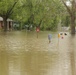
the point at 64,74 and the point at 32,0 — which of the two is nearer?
the point at 64,74

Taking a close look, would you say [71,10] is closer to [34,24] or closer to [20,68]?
[34,24]

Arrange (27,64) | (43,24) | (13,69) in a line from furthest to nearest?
(43,24), (27,64), (13,69)

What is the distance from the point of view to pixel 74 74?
33.5 ft

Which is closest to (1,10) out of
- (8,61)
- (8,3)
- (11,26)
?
(8,3)

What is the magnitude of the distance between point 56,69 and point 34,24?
64.6 metres

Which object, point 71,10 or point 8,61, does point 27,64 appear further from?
point 71,10

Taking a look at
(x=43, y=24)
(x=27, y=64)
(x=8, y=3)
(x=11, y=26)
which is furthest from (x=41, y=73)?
(x=11, y=26)

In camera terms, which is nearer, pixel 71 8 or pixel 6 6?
pixel 71 8

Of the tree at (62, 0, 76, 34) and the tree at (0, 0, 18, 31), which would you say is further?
the tree at (0, 0, 18, 31)

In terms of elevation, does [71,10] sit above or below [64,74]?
above

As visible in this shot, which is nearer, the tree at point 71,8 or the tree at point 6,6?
the tree at point 71,8

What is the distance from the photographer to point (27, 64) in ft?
41.3

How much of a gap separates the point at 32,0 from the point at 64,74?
57335 mm

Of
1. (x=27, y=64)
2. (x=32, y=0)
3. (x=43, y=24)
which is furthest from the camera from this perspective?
(x=43, y=24)
